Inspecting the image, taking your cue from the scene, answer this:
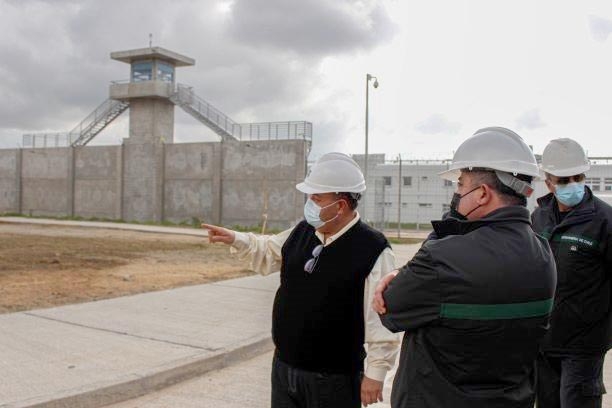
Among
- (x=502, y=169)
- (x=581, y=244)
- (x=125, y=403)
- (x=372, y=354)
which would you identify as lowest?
(x=125, y=403)

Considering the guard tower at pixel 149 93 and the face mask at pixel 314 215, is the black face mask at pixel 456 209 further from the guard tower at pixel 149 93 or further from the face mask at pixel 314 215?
the guard tower at pixel 149 93

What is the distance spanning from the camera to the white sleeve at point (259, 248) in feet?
12.3

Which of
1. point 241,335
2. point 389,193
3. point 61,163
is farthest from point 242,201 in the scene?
point 241,335

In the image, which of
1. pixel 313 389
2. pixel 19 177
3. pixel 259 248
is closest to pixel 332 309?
pixel 313 389

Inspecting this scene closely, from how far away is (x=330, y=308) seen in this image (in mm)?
3178

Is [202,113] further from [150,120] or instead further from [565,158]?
[565,158]

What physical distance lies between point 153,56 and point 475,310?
40.9 metres

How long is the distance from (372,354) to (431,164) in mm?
39278

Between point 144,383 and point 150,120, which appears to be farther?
point 150,120

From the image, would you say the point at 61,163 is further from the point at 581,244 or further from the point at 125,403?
the point at 581,244

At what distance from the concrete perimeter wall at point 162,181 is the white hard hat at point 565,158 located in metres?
25.9

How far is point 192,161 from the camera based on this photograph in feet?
118

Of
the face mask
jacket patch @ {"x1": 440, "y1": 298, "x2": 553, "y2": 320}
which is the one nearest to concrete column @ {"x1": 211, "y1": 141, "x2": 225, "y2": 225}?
the face mask

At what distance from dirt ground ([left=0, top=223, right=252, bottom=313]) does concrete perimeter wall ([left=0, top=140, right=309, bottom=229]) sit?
11.5 m
